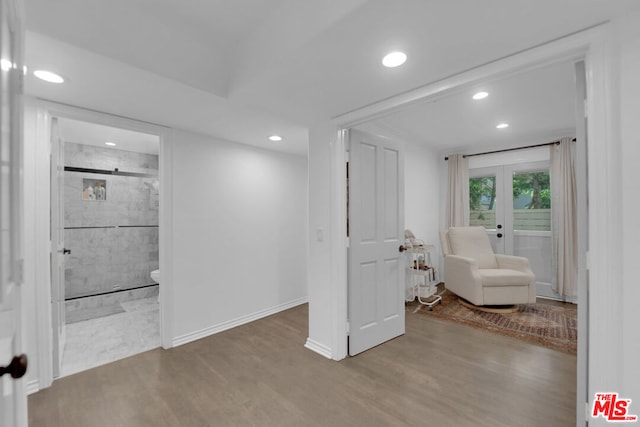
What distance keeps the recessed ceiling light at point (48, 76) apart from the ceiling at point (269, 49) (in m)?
0.06

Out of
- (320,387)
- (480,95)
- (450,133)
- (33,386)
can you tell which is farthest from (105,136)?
(450,133)

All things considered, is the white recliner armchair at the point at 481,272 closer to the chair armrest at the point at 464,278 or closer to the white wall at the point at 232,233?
the chair armrest at the point at 464,278

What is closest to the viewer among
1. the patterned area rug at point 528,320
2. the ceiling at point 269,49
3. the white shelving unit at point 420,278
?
the ceiling at point 269,49

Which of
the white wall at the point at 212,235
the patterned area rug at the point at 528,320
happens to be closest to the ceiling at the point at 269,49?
the white wall at the point at 212,235

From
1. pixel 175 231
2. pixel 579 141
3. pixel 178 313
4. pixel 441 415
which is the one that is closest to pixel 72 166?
pixel 175 231

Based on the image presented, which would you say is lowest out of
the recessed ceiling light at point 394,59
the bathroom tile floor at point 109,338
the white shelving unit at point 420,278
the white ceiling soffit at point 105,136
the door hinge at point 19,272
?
the bathroom tile floor at point 109,338

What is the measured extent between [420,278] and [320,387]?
2707mm

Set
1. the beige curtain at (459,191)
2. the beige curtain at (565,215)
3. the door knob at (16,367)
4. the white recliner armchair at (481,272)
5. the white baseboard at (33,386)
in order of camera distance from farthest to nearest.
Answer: the beige curtain at (459,191), the beige curtain at (565,215), the white recliner armchair at (481,272), the white baseboard at (33,386), the door knob at (16,367)

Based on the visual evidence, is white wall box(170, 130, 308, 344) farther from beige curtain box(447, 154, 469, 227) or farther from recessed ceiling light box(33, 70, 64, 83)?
beige curtain box(447, 154, 469, 227)

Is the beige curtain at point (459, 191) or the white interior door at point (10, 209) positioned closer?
the white interior door at point (10, 209)

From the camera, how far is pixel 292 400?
1.97 m

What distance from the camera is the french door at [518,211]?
4.26 m

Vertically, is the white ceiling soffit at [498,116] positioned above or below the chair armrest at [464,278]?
above

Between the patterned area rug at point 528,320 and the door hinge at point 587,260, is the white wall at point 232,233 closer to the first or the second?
the patterned area rug at point 528,320
